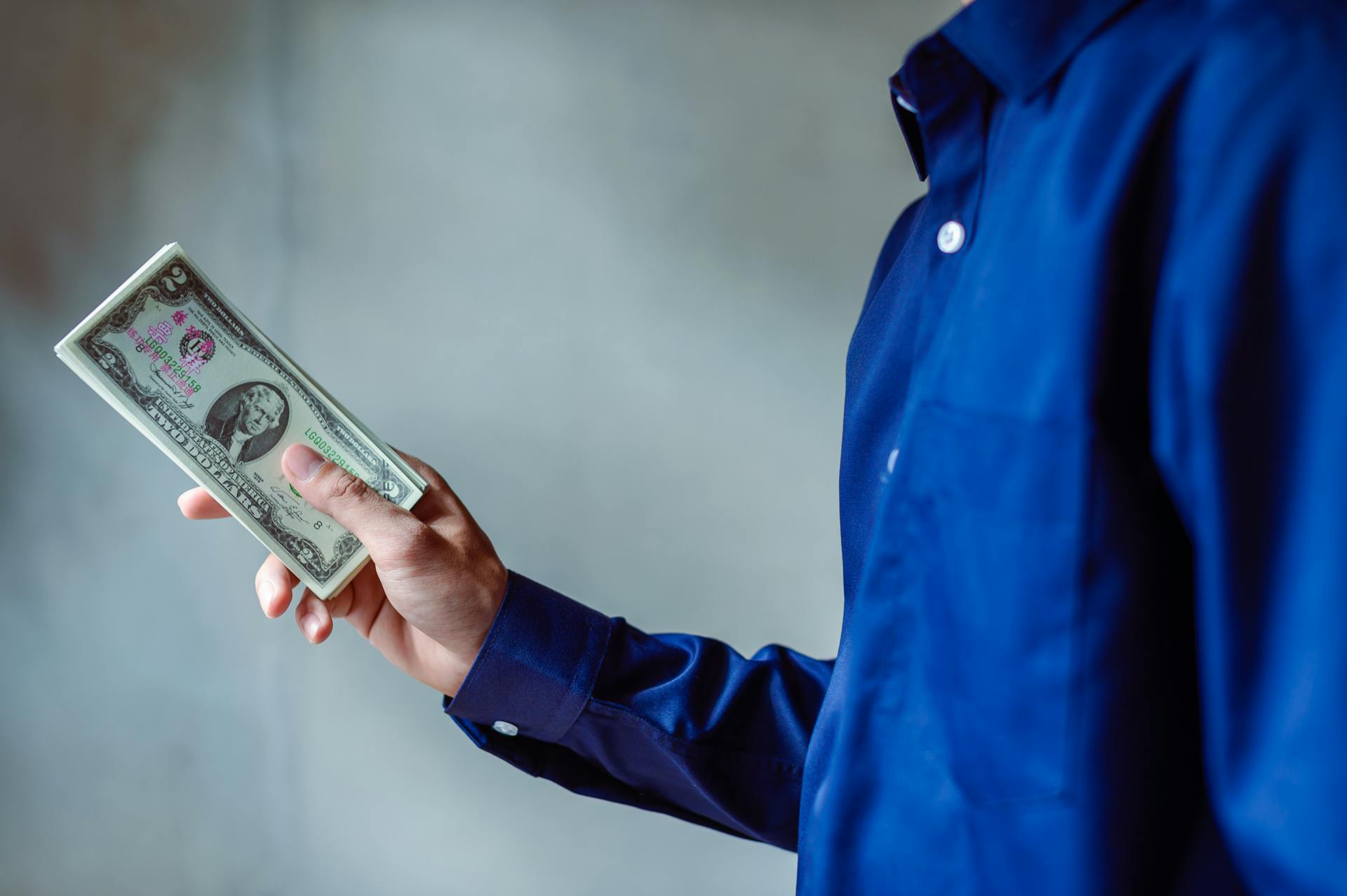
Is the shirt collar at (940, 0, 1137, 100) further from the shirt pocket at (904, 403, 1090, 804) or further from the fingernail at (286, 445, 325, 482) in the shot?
the fingernail at (286, 445, 325, 482)

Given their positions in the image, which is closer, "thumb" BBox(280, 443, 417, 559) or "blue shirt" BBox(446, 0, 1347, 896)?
"blue shirt" BBox(446, 0, 1347, 896)

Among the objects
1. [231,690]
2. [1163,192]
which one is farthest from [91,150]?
[1163,192]

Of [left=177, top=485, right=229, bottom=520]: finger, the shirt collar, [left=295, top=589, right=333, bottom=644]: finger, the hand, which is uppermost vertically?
the shirt collar

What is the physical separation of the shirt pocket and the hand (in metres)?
0.54

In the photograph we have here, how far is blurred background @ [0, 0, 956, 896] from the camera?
4.59 ft

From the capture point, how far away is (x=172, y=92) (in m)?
1.40

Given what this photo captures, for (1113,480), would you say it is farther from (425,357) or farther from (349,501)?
(425,357)

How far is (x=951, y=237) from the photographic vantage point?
0.65m

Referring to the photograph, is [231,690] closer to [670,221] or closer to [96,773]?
[96,773]

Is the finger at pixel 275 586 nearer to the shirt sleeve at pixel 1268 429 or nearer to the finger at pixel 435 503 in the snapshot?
the finger at pixel 435 503

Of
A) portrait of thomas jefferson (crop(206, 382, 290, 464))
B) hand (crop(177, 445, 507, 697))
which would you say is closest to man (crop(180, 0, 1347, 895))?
hand (crop(177, 445, 507, 697))

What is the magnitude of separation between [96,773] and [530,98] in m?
1.27

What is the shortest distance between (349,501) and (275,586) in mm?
183

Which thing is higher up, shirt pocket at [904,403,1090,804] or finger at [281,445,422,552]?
shirt pocket at [904,403,1090,804]
